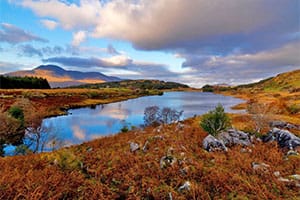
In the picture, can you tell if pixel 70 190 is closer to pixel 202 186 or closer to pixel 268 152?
pixel 202 186

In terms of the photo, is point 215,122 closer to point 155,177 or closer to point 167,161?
point 167,161

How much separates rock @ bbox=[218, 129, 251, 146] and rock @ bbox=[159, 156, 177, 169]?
4.37 metres

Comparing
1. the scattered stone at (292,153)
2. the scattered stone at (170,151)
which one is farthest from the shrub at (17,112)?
the scattered stone at (292,153)

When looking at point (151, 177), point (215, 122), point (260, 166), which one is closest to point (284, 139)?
point (215, 122)

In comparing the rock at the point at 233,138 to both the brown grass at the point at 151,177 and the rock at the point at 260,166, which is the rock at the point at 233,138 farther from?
the rock at the point at 260,166

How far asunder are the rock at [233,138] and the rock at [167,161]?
4.37 meters

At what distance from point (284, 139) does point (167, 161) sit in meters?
7.45

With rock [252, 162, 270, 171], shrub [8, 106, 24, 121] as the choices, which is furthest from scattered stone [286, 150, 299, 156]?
shrub [8, 106, 24, 121]

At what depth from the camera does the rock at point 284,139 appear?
11277 mm

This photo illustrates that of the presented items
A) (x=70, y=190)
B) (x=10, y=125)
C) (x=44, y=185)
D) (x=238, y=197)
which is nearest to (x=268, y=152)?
(x=238, y=197)

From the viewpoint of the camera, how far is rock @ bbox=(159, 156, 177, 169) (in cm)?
825

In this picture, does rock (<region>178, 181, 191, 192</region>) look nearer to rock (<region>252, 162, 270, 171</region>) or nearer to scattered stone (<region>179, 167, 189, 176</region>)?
scattered stone (<region>179, 167, 189, 176</region>)

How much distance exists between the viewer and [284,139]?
11.8 metres

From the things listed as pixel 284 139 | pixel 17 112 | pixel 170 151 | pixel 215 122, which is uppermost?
pixel 215 122
